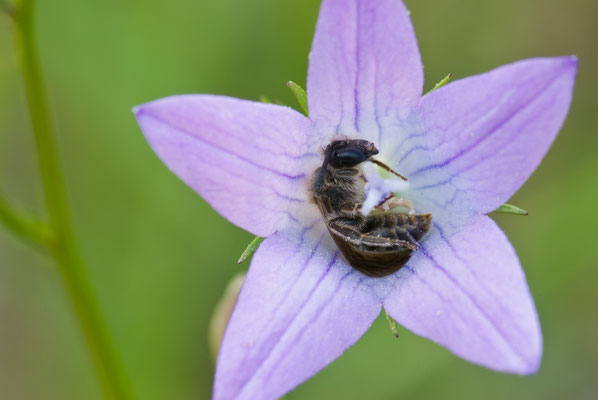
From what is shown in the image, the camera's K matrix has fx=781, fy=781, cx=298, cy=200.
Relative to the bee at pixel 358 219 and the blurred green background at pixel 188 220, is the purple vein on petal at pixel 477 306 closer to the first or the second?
the bee at pixel 358 219

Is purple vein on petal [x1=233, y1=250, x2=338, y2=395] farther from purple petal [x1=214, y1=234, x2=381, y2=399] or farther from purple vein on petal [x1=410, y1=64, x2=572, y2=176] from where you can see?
purple vein on petal [x1=410, y1=64, x2=572, y2=176]

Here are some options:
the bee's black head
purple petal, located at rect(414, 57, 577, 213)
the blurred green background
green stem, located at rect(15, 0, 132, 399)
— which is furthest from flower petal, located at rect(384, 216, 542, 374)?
the blurred green background

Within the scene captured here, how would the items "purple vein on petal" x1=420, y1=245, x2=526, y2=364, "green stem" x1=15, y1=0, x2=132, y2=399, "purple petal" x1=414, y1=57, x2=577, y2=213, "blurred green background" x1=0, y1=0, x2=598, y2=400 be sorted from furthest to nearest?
"blurred green background" x1=0, y1=0, x2=598, y2=400
"green stem" x1=15, y1=0, x2=132, y2=399
"purple petal" x1=414, y1=57, x2=577, y2=213
"purple vein on petal" x1=420, y1=245, x2=526, y2=364

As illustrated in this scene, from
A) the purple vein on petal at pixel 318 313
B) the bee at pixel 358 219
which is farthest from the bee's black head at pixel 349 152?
the purple vein on petal at pixel 318 313

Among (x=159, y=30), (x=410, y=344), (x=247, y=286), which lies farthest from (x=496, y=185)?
(x=159, y=30)

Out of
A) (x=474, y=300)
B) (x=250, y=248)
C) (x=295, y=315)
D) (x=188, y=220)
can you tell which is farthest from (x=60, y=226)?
(x=474, y=300)

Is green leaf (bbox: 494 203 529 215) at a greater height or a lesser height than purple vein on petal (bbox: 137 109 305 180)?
lesser
